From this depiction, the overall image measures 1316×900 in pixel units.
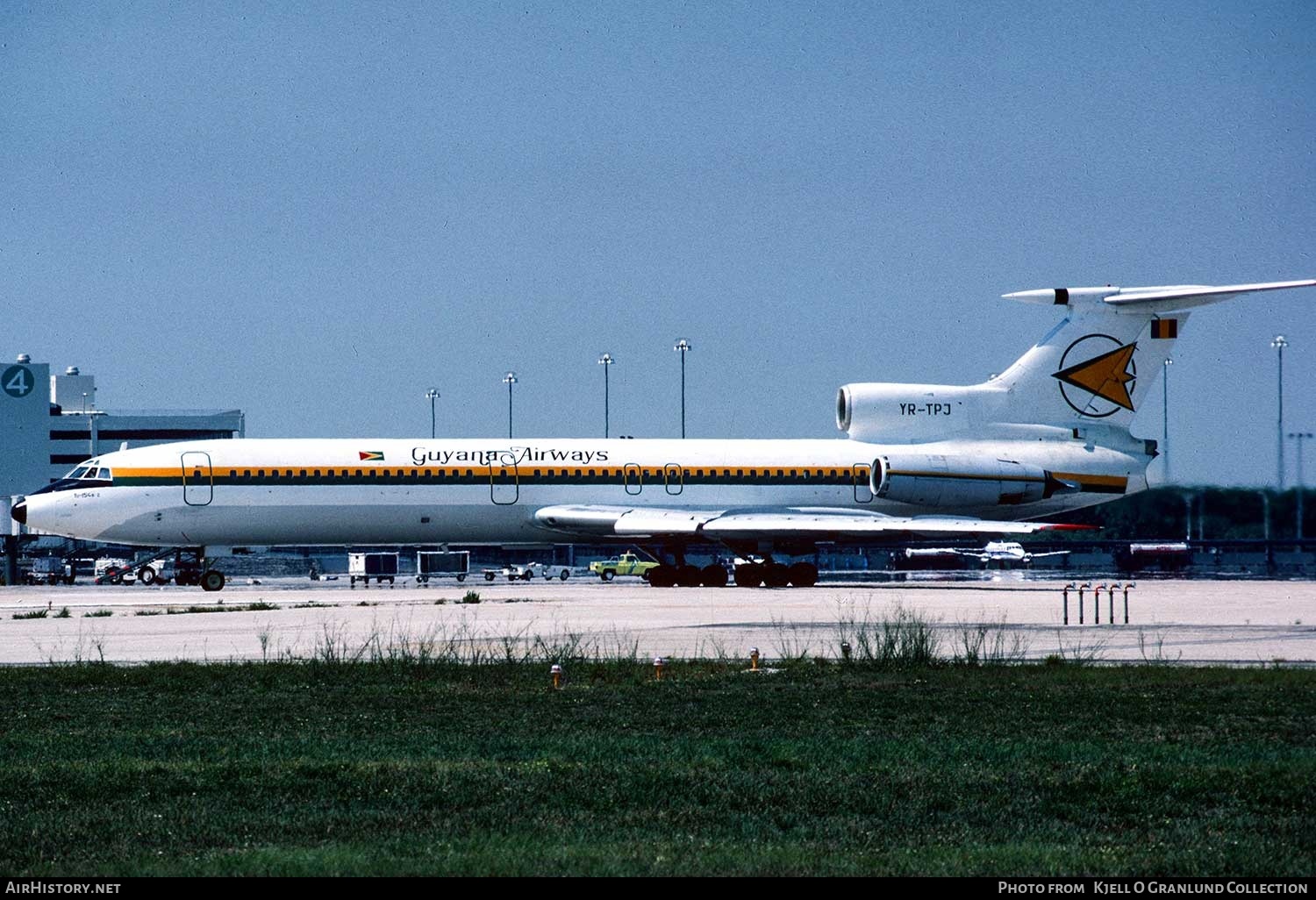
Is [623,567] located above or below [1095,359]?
below

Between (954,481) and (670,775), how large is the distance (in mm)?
37094

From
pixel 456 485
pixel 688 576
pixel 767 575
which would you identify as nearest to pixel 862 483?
pixel 767 575

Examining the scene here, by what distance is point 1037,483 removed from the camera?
160 ft

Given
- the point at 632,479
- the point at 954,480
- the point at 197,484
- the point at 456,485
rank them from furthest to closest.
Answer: the point at 632,479 → the point at 954,480 → the point at 456,485 → the point at 197,484

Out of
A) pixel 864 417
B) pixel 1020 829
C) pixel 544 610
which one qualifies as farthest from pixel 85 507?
pixel 1020 829

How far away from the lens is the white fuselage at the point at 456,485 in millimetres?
45344

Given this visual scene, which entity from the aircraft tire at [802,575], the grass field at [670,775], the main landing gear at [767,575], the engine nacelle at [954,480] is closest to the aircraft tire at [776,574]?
the main landing gear at [767,575]

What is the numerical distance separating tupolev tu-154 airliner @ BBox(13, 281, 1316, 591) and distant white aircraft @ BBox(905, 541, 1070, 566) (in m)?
23.5

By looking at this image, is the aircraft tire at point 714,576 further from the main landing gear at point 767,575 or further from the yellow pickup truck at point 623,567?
the yellow pickup truck at point 623,567

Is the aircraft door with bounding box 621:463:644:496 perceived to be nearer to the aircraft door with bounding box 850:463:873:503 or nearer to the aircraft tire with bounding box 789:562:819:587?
the aircraft tire with bounding box 789:562:819:587

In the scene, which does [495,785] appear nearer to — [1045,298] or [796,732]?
[796,732]

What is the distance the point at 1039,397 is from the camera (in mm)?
50125

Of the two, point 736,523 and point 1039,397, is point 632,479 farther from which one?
point 1039,397
